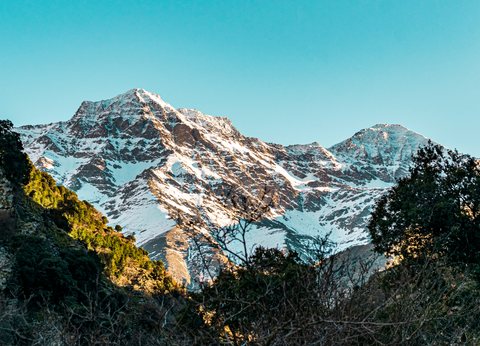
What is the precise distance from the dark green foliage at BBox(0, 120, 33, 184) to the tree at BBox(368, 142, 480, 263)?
25189mm

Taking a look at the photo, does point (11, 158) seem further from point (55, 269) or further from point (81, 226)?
point (55, 269)

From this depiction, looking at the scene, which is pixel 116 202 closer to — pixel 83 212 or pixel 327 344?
pixel 83 212

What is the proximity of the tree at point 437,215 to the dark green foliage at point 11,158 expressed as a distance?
25189 millimetres

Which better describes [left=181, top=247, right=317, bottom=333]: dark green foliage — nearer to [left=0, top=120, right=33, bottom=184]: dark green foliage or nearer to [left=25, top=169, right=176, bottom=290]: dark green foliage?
[left=25, top=169, right=176, bottom=290]: dark green foliage

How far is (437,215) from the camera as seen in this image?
14711mm

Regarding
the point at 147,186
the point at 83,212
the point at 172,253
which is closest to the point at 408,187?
the point at 83,212

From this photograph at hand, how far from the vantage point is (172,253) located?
96000 millimetres

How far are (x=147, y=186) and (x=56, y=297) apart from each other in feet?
551

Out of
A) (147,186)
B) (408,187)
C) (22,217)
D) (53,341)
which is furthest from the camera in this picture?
(147,186)

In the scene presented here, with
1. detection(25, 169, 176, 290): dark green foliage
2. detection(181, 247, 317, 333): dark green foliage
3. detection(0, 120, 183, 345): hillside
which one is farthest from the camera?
detection(25, 169, 176, 290): dark green foliage

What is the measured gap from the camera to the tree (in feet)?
45.8

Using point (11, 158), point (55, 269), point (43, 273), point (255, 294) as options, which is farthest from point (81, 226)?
point (255, 294)

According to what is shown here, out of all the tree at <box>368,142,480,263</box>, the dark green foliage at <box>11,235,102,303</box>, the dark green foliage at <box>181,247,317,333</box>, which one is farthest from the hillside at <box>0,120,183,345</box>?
the tree at <box>368,142,480,263</box>

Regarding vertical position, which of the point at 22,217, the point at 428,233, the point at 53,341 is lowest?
the point at 428,233
